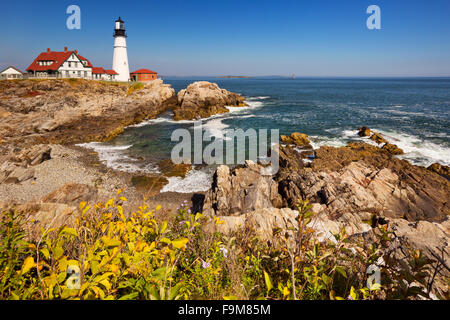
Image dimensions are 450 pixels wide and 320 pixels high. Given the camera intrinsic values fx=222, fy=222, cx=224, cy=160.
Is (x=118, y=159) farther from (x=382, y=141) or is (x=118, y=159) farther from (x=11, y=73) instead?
(x=11, y=73)

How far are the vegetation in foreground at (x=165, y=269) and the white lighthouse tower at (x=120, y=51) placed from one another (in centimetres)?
6773

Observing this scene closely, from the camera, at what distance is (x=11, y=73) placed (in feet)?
151

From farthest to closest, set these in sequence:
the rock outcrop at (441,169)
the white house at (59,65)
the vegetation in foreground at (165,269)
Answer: the white house at (59,65)
the rock outcrop at (441,169)
the vegetation in foreground at (165,269)

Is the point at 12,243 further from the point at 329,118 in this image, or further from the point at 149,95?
the point at 149,95

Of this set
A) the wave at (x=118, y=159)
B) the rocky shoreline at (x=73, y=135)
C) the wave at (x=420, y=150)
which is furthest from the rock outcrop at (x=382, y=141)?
the wave at (x=118, y=159)

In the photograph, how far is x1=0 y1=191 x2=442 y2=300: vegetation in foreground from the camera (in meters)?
1.77

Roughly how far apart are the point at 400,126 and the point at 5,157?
49.7 metres

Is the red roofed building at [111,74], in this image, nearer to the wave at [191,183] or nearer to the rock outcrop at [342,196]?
the wave at [191,183]

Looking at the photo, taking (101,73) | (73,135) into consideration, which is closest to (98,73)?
(101,73)

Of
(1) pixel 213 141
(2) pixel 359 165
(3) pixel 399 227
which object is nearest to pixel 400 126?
(2) pixel 359 165

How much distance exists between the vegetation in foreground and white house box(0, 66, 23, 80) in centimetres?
5984

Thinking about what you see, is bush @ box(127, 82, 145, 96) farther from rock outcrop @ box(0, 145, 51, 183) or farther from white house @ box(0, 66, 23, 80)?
rock outcrop @ box(0, 145, 51, 183)

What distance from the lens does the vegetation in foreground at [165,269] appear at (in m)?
1.77

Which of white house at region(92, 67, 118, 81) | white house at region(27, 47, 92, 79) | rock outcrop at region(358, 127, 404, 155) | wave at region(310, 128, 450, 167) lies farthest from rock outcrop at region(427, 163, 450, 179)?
white house at region(92, 67, 118, 81)
